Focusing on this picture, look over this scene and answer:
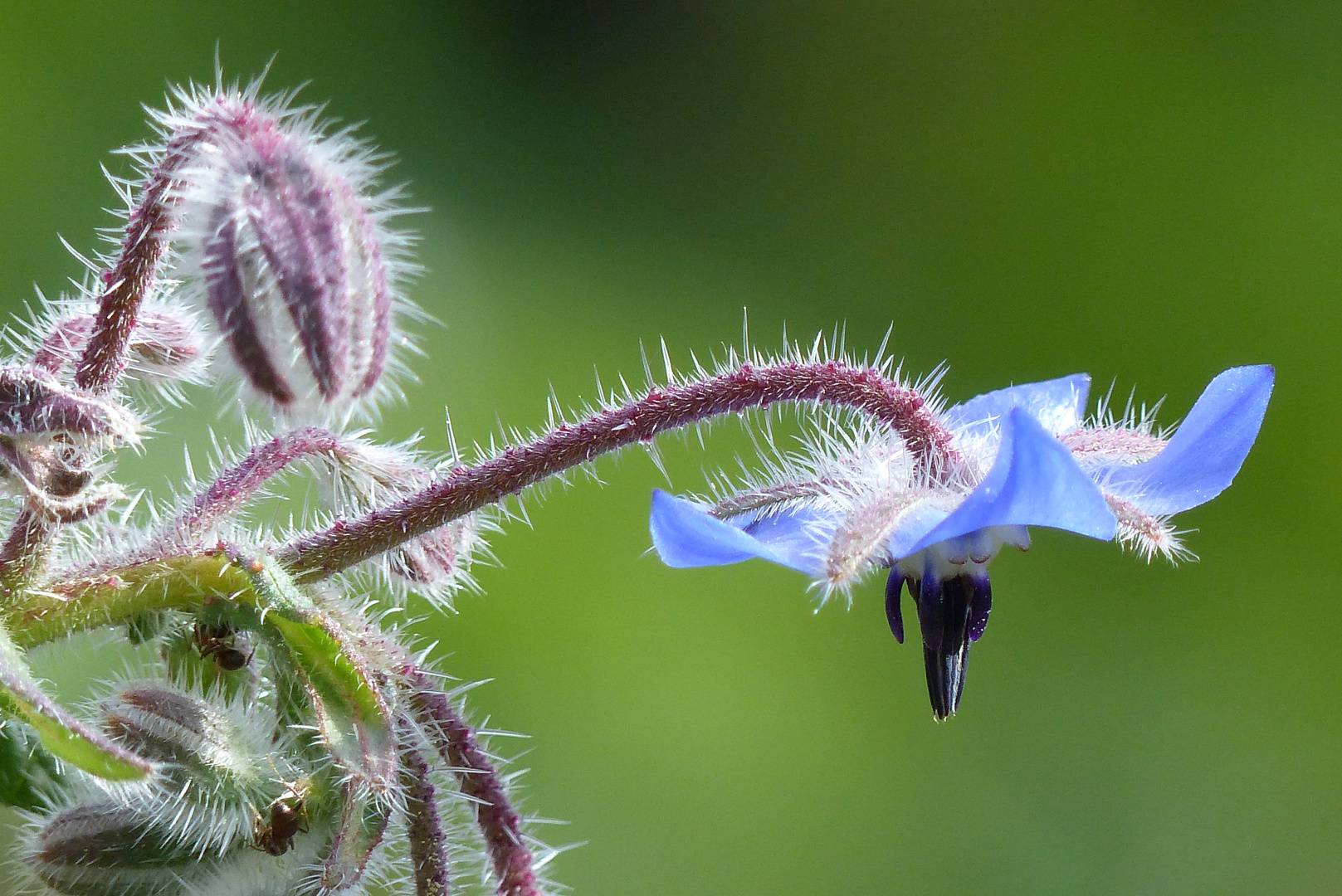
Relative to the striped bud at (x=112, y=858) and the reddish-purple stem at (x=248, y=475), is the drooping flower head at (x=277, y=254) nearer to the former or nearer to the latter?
the reddish-purple stem at (x=248, y=475)

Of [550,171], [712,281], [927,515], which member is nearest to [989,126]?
[712,281]

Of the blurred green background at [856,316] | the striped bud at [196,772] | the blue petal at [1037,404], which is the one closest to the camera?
the striped bud at [196,772]

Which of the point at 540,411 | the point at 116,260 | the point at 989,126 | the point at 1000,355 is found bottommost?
the point at 116,260

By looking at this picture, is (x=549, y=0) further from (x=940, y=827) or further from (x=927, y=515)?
(x=927, y=515)

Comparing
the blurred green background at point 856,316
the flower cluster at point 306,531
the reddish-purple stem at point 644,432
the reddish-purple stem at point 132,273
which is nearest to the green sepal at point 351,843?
the flower cluster at point 306,531

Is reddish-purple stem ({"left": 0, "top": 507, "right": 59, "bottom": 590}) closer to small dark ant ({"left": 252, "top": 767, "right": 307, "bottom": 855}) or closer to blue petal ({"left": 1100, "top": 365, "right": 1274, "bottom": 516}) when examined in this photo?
small dark ant ({"left": 252, "top": 767, "right": 307, "bottom": 855})

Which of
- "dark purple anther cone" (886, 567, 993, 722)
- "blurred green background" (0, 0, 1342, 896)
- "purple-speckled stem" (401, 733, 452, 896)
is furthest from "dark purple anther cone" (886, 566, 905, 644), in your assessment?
"blurred green background" (0, 0, 1342, 896)

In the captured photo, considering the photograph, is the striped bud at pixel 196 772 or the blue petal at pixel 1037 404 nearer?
the striped bud at pixel 196 772
